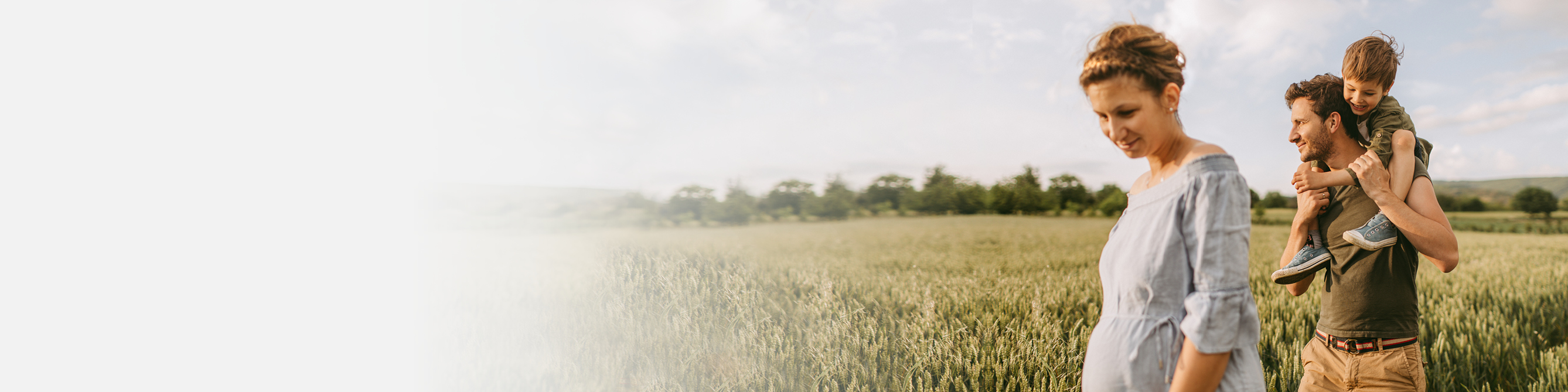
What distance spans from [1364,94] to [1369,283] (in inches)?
25.9

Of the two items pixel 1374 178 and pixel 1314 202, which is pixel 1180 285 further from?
pixel 1314 202

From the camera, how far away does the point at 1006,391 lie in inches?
130

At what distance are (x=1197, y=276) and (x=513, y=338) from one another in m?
5.07

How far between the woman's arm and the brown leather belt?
4.06 feet

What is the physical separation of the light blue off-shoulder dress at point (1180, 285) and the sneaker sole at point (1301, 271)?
39.1 inches

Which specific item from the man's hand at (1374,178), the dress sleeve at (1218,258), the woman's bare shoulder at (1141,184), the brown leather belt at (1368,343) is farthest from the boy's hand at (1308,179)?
the dress sleeve at (1218,258)

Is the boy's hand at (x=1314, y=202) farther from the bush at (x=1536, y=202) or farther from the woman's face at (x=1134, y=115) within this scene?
the bush at (x=1536, y=202)

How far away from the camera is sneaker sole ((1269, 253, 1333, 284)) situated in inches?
85.3

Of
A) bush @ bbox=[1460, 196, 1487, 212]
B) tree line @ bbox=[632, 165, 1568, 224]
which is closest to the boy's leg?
tree line @ bbox=[632, 165, 1568, 224]

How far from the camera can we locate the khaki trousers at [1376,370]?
2062 millimetres

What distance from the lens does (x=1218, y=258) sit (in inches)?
50.8

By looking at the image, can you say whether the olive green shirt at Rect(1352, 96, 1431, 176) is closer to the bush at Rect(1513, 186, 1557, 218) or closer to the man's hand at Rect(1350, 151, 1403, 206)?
the man's hand at Rect(1350, 151, 1403, 206)

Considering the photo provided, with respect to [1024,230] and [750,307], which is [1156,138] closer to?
[750,307]

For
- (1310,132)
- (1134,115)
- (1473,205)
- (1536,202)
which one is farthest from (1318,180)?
(1536,202)
